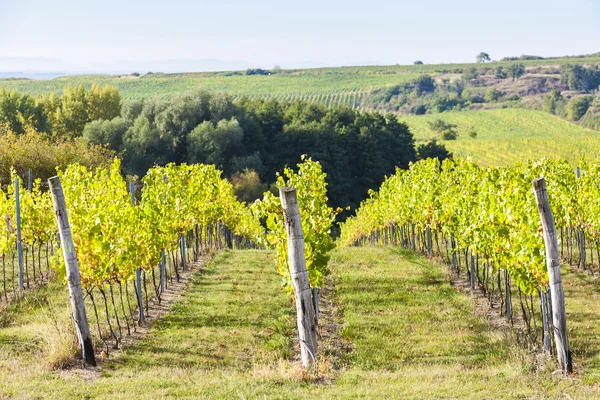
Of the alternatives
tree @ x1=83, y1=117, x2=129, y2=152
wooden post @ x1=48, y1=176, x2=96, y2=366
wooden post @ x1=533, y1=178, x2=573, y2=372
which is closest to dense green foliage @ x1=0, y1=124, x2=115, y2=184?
tree @ x1=83, y1=117, x2=129, y2=152

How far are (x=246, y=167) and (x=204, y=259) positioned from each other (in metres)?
39.4

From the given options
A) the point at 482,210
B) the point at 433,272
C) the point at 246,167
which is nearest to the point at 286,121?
the point at 246,167

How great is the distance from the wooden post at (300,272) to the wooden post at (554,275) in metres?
3.31

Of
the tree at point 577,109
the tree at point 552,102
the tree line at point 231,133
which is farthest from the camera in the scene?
the tree at point 552,102

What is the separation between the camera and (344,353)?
11.2 metres

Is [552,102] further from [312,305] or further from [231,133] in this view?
[312,305]

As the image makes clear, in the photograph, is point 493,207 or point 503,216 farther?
point 493,207

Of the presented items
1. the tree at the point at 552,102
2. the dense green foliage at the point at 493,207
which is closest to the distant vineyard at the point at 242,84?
the tree at the point at 552,102

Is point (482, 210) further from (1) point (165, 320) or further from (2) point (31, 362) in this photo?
(2) point (31, 362)

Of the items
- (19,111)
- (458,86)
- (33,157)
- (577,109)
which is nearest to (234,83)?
(458,86)

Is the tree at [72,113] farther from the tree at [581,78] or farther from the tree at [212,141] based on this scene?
the tree at [581,78]

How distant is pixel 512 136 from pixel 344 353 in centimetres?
8764

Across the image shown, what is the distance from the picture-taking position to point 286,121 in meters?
70.9

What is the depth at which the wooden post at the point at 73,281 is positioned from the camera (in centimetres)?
1040
